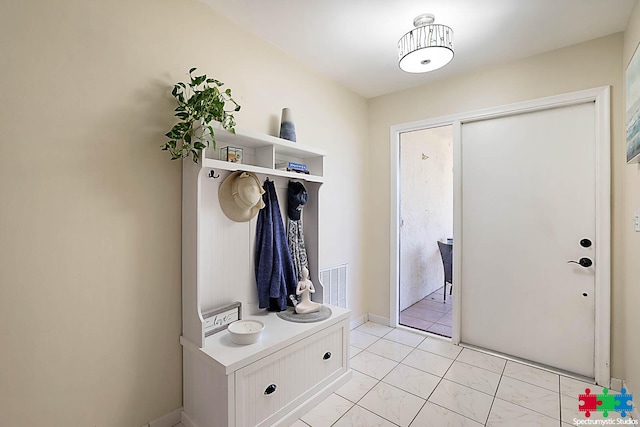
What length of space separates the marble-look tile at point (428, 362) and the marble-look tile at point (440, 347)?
0.22 feet

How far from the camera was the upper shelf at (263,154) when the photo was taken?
5.68 ft

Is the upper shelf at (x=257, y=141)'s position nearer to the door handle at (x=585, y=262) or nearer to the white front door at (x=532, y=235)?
the white front door at (x=532, y=235)

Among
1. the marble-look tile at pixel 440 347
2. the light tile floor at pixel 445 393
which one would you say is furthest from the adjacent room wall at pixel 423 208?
the light tile floor at pixel 445 393

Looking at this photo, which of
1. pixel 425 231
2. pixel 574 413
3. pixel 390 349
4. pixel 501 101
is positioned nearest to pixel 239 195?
pixel 390 349

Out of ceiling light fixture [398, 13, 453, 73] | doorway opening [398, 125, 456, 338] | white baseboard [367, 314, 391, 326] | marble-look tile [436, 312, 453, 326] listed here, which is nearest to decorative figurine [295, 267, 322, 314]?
white baseboard [367, 314, 391, 326]

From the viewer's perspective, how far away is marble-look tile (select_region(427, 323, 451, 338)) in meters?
2.95

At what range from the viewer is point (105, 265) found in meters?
1.45

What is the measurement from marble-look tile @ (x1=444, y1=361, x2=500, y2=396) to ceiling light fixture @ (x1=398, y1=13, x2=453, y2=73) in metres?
2.21

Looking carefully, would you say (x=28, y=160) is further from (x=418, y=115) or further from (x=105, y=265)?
(x=418, y=115)

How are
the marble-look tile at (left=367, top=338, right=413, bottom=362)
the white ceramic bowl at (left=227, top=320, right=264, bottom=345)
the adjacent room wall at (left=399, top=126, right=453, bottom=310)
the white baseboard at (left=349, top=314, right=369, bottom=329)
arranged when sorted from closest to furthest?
the white ceramic bowl at (left=227, top=320, right=264, bottom=345) < the marble-look tile at (left=367, top=338, right=413, bottom=362) < the white baseboard at (left=349, top=314, right=369, bottom=329) < the adjacent room wall at (left=399, top=126, right=453, bottom=310)

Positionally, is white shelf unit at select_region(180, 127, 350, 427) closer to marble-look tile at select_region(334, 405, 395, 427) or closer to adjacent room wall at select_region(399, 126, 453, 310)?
marble-look tile at select_region(334, 405, 395, 427)

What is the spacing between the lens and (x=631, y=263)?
1.81 m

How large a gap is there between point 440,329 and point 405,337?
18.4 inches

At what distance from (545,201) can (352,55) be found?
75.2 inches
